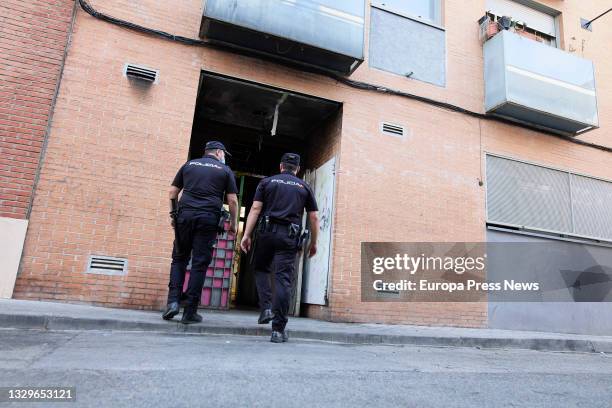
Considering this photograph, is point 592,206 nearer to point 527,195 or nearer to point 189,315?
point 527,195

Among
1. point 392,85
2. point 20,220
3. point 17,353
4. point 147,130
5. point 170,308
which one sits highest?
point 392,85

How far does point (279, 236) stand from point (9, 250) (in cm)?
338

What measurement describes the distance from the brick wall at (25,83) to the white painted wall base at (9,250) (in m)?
0.12

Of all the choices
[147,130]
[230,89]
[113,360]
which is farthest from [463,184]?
[113,360]

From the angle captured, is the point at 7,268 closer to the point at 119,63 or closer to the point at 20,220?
the point at 20,220

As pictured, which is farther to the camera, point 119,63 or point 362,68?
point 362,68

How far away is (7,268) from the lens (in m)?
5.14

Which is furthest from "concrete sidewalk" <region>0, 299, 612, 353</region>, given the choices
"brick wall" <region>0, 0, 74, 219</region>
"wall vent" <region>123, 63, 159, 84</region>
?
"wall vent" <region>123, 63, 159, 84</region>

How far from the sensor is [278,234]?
169 inches

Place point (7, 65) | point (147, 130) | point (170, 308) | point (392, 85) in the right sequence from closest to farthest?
point (170, 308)
point (7, 65)
point (147, 130)
point (392, 85)

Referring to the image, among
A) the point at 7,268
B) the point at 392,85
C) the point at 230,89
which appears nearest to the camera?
the point at 7,268

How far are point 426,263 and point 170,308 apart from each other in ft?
14.5

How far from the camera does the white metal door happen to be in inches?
273

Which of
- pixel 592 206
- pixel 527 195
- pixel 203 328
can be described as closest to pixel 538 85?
pixel 527 195
